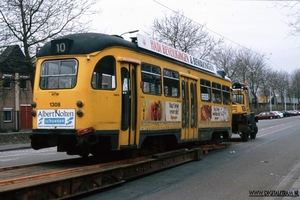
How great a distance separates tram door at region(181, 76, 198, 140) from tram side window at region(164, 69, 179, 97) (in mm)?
474

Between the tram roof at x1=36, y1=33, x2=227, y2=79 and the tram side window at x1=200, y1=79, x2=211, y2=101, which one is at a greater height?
the tram roof at x1=36, y1=33, x2=227, y2=79

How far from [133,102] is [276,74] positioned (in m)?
87.8

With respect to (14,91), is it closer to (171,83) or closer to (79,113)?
(171,83)

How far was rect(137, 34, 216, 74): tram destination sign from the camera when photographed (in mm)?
10783

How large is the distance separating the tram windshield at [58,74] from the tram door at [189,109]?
15.8ft

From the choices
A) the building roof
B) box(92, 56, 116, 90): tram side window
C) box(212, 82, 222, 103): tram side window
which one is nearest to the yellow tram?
box(92, 56, 116, 90): tram side window

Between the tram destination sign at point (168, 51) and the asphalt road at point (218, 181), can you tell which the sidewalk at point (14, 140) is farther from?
the asphalt road at point (218, 181)

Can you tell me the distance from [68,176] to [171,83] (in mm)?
5595

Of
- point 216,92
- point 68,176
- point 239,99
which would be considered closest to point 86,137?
point 68,176

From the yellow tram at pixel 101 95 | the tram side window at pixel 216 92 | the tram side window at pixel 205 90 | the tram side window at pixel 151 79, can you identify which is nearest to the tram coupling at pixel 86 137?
the yellow tram at pixel 101 95

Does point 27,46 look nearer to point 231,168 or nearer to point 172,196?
point 231,168

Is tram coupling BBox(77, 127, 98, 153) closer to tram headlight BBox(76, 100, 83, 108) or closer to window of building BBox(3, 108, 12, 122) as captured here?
tram headlight BBox(76, 100, 83, 108)

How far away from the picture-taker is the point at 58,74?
29.9 ft

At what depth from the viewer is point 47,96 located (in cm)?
897
